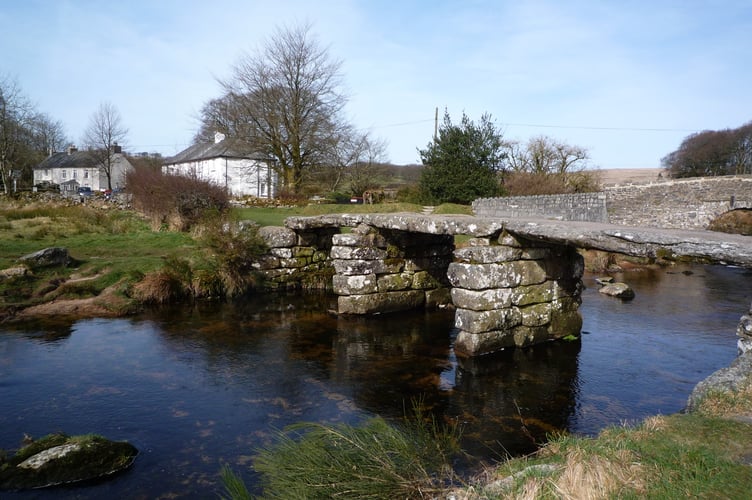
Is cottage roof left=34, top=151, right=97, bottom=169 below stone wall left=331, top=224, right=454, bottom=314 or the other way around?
the other way around

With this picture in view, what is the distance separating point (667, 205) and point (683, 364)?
1830 cm

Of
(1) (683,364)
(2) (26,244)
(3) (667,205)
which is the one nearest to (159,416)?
(1) (683,364)

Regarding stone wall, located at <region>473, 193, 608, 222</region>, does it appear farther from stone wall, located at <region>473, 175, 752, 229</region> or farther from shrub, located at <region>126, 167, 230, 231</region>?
shrub, located at <region>126, 167, 230, 231</region>

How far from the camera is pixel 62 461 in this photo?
15.2 feet

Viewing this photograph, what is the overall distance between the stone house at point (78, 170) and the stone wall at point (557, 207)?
150 feet

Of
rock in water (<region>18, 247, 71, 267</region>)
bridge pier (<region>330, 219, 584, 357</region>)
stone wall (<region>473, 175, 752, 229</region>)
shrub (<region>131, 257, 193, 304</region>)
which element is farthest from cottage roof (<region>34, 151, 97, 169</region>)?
bridge pier (<region>330, 219, 584, 357</region>)

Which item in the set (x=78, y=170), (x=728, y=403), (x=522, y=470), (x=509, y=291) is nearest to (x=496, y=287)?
(x=509, y=291)

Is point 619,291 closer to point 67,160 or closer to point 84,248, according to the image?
point 84,248

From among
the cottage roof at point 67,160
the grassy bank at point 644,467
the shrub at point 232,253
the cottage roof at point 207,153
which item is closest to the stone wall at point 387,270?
the shrub at point 232,253

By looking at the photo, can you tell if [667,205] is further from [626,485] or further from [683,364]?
[626,485]

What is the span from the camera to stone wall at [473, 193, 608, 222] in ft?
59.9

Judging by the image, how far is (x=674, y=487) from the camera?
2.74 metres

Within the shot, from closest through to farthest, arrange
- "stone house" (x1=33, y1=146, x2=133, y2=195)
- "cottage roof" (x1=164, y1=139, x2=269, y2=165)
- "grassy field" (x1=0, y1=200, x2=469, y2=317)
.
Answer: "grassy field" (x1=0, y1=200, x2=469, y2=317) → "cottage roof" (x1=164, y1=139, x2=269, y2=165) → "stone house" (x1=33, y1=146, x2=133, y2=195)

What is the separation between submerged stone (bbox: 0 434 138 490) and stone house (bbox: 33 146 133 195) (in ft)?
176
